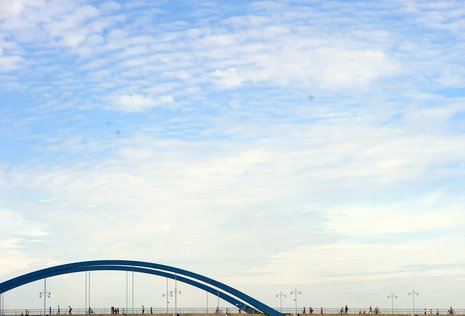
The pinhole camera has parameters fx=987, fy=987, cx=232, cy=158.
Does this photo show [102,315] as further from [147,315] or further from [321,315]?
[321,315]

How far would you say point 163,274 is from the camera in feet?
414

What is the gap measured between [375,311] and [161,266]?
2834 cm

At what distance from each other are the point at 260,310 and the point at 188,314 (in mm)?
9976

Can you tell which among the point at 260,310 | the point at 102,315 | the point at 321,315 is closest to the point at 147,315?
the point at 102,315

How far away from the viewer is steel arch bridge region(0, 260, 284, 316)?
122m

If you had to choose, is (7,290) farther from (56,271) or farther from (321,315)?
(321,315)

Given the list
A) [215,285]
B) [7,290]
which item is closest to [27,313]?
[7,290]

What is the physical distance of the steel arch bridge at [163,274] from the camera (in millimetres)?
122375

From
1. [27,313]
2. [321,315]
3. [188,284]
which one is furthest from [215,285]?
[27,313]

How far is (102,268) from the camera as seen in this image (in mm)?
124312

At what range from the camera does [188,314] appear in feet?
402

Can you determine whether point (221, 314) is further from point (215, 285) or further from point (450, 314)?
point (450, 314)

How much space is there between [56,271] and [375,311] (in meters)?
41.2

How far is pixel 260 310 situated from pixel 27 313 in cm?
2933
